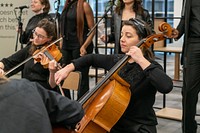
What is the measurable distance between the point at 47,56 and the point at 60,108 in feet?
4.55

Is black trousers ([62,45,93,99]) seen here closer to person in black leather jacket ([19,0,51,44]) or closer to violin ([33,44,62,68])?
person in black leather jacket ([19,0,51,44])

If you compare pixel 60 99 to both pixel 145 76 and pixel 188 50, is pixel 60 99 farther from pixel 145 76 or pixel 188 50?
pixel 188 50

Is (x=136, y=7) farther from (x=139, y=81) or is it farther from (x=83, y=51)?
(x=139, y=81)

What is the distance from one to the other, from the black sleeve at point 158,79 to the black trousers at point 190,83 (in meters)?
1.06

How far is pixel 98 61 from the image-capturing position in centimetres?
209

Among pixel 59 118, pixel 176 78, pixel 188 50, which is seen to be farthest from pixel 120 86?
pixel 176 78

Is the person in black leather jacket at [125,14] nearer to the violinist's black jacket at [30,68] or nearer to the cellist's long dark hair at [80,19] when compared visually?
the cellist's long dark hair at [80,19]

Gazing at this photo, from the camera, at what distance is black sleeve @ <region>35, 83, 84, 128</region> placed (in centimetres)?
102

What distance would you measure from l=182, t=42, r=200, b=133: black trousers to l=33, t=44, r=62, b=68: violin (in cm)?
100

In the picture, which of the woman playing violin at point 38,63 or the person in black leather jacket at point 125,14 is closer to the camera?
the woman playing violin at point 38,63

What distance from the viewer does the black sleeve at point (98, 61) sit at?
2.05 metres

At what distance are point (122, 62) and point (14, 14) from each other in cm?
265

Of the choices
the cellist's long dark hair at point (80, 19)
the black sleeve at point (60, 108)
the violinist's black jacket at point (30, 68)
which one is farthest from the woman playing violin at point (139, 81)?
the cellist's long dark hair at point (80, 19)

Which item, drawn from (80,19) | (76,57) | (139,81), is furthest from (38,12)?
(139,81)
